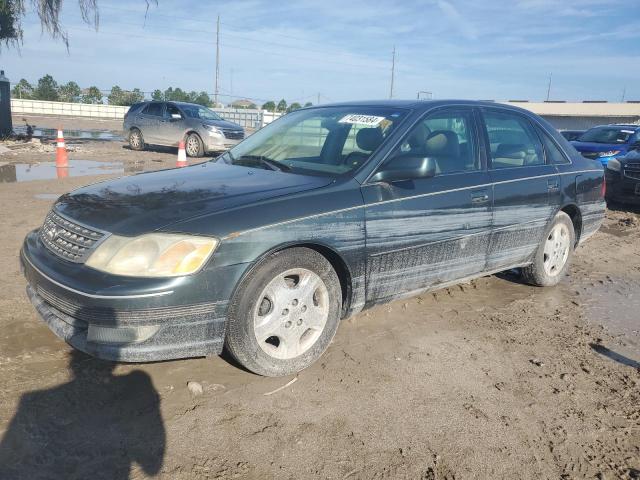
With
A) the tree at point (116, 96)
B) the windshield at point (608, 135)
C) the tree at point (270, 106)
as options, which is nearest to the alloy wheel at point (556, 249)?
the windshield at point (608, 135)

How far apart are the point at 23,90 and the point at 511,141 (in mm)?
59620

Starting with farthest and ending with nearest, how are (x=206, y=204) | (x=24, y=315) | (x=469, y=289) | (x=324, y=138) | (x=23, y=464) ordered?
(x=469, y=289), (x=324, y=138), (x=24, y=315), (x=206, y=204), (x=23, y=464)

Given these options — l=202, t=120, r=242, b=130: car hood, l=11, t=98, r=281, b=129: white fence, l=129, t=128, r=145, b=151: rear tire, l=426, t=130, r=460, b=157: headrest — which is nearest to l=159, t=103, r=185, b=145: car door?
l=202, t=120, r=242, b=130: car hood

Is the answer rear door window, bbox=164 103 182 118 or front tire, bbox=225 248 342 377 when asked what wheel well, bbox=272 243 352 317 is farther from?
rear door window, bbox=164 103 182 118

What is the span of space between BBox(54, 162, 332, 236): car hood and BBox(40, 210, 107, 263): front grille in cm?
5

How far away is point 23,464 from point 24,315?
1.73 m

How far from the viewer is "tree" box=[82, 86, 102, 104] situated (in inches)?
1997

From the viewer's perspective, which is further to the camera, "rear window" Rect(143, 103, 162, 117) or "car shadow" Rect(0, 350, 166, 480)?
"rear window" Rect(143, 103, 162, 117)

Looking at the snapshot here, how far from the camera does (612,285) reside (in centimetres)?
530

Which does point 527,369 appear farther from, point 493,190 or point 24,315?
point 24,315

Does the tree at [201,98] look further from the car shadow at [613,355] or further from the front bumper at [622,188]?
the car shadow at [613,355]

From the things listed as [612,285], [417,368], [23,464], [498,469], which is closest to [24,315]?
[23,464]

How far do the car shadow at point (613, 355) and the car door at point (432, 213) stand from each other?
0.97 meters

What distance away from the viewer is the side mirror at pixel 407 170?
337cm
